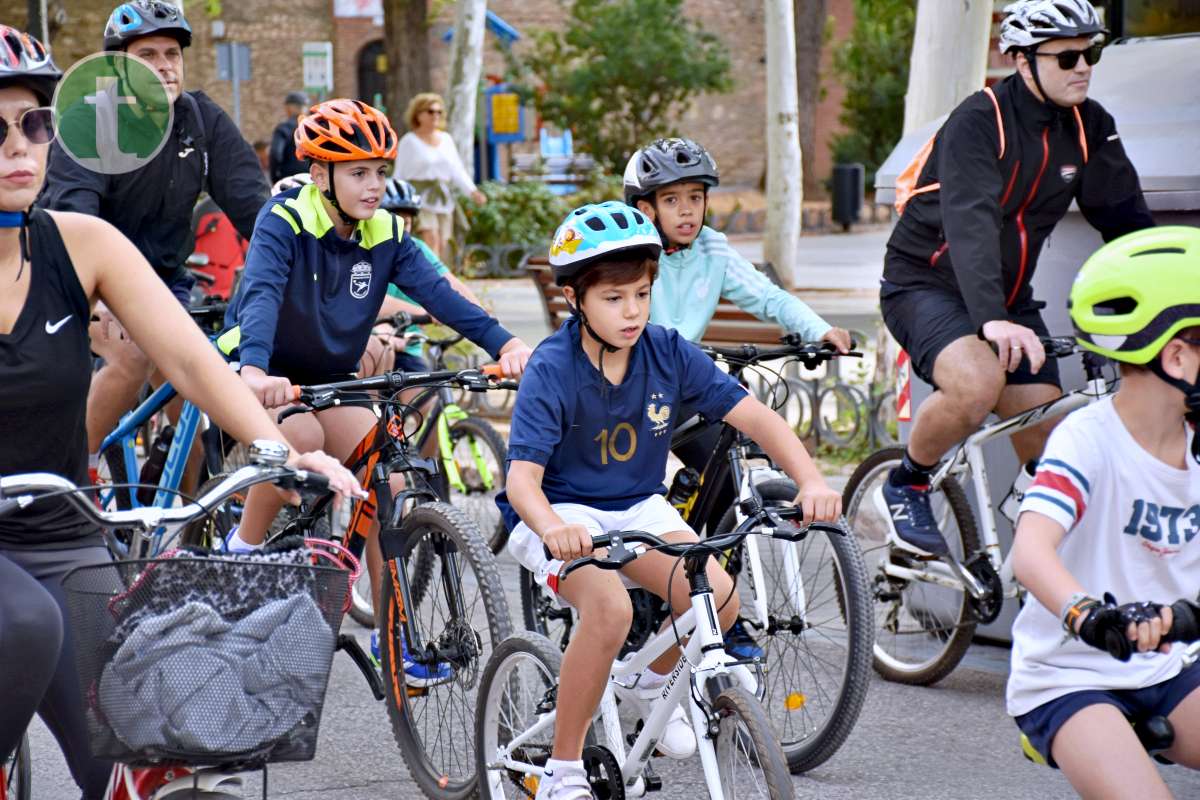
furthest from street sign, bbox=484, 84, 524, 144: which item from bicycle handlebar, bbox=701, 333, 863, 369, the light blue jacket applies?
bicycle handlebar, bbox=701, 333, 863, 369

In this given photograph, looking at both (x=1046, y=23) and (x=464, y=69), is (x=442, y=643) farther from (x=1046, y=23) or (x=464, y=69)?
(x=464, y=69)

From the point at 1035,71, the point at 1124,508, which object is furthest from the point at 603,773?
the point at 1035,71

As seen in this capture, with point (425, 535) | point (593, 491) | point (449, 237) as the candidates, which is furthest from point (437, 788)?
point (449, 237)

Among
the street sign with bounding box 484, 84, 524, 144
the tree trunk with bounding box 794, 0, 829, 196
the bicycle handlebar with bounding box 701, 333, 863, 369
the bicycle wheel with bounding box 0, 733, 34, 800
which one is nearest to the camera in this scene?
the bicycle wheel with bounding box 0, 733, 34, 800

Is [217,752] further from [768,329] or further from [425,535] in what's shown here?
[768,329]

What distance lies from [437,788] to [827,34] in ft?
119

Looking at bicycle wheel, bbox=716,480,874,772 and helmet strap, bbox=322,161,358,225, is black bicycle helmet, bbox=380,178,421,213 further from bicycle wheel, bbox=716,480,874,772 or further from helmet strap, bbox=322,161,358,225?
bicycle wheel, bbox=716,480,874,772

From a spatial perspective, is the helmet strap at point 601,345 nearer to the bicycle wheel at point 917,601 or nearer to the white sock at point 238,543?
the white sock at point 238,543

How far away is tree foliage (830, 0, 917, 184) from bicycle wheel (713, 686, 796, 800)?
32.8 meters

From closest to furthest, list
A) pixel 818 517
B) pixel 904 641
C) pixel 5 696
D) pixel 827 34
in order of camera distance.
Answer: pixel 5 696 < pixel 818 517 < pixel 904 641 < pixel 827 34

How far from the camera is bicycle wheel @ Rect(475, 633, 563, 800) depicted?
402 centimetres

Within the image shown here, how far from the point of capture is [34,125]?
314cm

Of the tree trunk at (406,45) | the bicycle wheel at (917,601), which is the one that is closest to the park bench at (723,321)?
the bicycle wheel at (917,601)

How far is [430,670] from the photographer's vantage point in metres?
4.71
